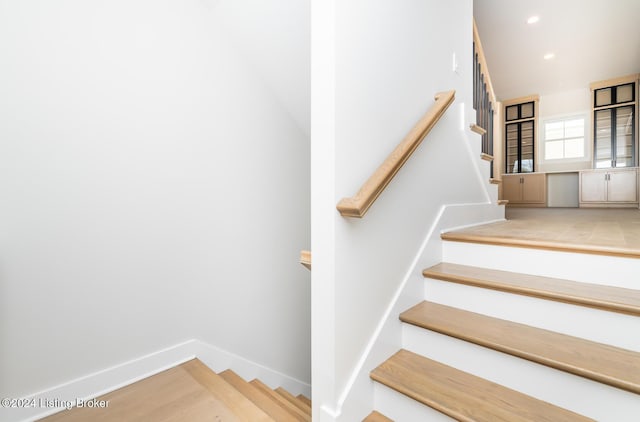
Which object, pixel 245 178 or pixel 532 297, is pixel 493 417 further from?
pixel 245 178

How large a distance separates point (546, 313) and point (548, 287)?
0.11 meters

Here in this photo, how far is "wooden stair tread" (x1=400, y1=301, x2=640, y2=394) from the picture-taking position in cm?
92

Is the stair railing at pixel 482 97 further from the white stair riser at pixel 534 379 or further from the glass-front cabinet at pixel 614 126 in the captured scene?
the glass-front cabinet at pixel 614 126

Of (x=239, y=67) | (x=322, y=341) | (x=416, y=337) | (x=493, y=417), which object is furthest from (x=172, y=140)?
(x=493, y=417)

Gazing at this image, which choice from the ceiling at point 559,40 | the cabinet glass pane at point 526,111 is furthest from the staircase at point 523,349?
the cabinet glass pane at point 526,111

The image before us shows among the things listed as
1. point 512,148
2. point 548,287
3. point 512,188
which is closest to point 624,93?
point 512,148

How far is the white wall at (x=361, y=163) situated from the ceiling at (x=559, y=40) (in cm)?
314

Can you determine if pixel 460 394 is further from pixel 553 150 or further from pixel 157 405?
pixel 553 150

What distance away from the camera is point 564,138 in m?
6.38

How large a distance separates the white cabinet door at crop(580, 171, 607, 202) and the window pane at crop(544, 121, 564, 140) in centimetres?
105

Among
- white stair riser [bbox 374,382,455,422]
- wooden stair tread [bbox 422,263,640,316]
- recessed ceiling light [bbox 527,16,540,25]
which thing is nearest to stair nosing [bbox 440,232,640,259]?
wooden stair tread [bbox 422,263,640,316]

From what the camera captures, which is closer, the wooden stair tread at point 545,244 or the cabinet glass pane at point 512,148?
the wooden stair tread at point 545,244

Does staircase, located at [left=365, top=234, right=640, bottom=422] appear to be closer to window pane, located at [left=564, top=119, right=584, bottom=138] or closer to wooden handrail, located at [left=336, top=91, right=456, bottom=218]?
wooden handrail, located at [left=336, top=91, right=456, bottom=218]

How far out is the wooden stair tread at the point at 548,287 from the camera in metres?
1.08
